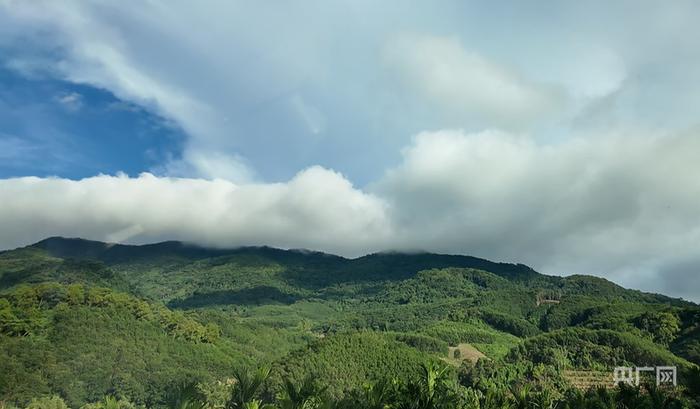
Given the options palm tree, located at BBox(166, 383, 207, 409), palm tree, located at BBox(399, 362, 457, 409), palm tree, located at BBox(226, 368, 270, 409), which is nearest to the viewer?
palm tree, located at BBox(166, 383, 207, 409)

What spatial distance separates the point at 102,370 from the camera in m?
107

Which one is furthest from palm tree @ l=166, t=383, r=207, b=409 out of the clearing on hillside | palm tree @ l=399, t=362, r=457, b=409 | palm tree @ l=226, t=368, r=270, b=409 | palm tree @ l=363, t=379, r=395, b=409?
the clearing on hillside

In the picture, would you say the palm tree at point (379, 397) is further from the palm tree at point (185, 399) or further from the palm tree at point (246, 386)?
the palm tree at point (185, 399)

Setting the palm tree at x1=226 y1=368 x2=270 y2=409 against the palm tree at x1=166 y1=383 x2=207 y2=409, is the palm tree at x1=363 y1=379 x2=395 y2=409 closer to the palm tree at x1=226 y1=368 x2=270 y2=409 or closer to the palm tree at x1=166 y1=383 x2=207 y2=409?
the palm tree at x1=226 y1=368 x2=270 y2=409

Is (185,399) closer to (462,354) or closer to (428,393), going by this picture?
(428,393)

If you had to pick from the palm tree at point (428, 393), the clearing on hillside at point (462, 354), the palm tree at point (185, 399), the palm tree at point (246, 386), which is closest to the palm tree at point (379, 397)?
the palm tree at point (428, 393)

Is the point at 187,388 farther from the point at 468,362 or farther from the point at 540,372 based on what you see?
the point at 468,362

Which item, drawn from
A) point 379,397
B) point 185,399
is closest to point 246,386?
point 185,399

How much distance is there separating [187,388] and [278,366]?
10224 centimetres

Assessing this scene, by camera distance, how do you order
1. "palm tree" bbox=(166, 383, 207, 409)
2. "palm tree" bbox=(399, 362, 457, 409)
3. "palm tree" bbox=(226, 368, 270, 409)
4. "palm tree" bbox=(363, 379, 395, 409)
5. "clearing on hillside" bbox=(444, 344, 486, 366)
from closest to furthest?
"palm tree" bbox=(166, 383, 207, 409) → "palm tree" bbox=(226, 368, 270, 409) → "palm tree" bbox=(399, 362, 457, 409) → "palm tree" bbox=(363, 379, 395, 409) → "clearing on hillside" bbox=(444, 344, 486, 366)

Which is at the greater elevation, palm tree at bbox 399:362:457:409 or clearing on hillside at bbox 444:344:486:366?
palm tree at bbox 399:362:457:409

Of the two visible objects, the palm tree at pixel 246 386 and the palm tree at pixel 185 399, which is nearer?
the palm tree at pixel 185 399

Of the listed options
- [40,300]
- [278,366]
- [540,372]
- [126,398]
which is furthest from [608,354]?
[40,300]

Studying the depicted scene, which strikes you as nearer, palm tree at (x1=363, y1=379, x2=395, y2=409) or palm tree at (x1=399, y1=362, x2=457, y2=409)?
palm tree at (x1=399, y1=362, x2=457, y2=409)
